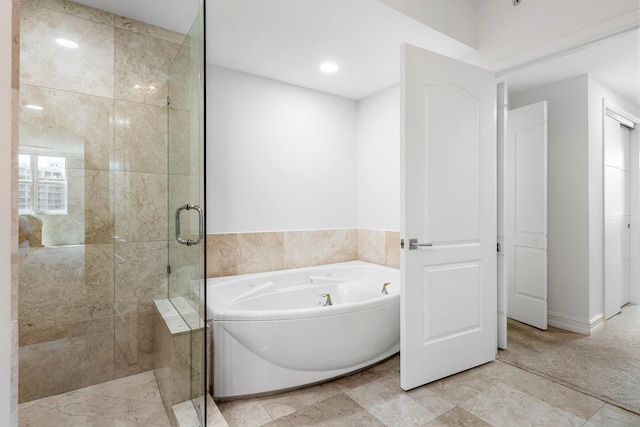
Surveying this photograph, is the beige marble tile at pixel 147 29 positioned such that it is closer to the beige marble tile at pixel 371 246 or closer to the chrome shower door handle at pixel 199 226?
the chrome shower door handle at pixel 199 226

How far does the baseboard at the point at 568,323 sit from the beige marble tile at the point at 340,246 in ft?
6.57

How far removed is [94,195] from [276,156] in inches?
58.0

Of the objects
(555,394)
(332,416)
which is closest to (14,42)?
(332,416)

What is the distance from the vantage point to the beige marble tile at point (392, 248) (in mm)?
2979

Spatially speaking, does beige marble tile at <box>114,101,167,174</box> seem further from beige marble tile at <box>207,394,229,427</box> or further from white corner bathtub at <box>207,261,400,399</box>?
beige marble tile at <box>207,394,229,427</box>

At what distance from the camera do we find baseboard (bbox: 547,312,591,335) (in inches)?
113

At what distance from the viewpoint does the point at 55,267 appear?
1.76 m

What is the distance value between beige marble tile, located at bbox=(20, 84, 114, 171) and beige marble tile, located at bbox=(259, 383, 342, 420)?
1713 mm

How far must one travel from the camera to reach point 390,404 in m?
1.80

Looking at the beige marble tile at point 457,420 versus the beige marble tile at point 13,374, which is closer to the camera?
the beige marble tile at point 13,374

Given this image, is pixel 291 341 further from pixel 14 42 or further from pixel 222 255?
pixel 14 42

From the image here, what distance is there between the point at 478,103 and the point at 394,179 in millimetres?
1022

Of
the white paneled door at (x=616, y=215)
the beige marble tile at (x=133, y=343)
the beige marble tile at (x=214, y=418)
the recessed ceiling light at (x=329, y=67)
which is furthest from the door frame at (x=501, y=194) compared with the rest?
the beige marble tile at (x=133, y=343)

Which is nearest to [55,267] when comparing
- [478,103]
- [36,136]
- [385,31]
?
[36,136]
